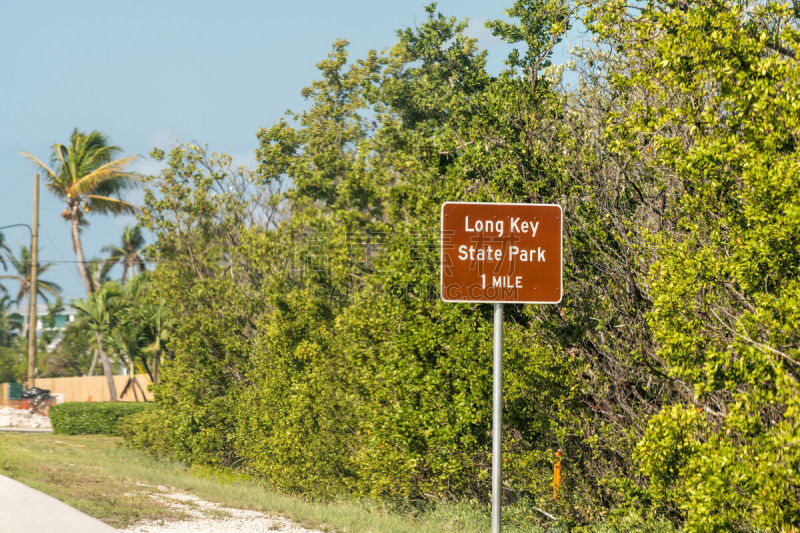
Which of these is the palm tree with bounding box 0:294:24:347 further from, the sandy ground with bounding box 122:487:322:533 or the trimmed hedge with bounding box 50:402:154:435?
the sandy ground with bounding box 122:487:322:533

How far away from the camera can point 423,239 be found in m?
11.3

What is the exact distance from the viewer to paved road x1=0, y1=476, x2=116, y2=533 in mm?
10336

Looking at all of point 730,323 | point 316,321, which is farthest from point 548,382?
point 316,321

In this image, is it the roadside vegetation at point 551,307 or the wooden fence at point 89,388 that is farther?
the wooden fence at point 89,388

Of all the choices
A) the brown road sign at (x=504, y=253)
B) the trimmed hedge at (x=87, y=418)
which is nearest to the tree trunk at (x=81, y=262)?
the trimmed hedge at (x=87, y=418)

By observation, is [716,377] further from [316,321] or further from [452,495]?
[316,321]

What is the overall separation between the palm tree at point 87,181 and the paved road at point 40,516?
3138cm

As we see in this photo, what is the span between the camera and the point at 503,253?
22.4 feet

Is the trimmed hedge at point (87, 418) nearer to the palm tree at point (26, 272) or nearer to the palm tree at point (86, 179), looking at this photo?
the palm tree at point (86, 179)

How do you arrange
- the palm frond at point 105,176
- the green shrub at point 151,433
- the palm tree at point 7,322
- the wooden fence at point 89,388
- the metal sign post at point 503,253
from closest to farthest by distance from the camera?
1. the metal sign post at point 503,253
2. the green shrub at point 151,433
3. the palm frond at point 105,176
4. the wooden fence at point 89,388
5. the palm tree at point 7,322

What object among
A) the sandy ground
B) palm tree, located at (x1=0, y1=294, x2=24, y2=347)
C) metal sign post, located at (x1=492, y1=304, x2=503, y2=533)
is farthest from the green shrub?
palm tree, located at (x1=0, y1=294, x2=24, y2=347)

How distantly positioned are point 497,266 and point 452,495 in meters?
7.21

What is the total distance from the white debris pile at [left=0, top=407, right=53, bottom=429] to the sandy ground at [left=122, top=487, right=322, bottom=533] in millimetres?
26832

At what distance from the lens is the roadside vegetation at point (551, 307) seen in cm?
585
